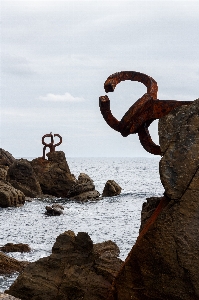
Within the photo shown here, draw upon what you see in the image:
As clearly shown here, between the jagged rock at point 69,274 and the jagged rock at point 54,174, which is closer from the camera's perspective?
the jagged rock at point 69,274

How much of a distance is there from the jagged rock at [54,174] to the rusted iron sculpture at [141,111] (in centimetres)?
2116

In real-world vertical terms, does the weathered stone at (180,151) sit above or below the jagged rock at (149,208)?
above

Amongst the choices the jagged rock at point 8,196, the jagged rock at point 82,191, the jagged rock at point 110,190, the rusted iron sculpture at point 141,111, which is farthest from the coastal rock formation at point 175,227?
the jagged rock at point 110,190

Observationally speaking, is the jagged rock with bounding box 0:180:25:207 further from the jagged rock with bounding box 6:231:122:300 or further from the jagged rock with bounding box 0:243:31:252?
the jagged rock with bounding box 6:231:122:300

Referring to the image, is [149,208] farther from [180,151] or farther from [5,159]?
[5,159]

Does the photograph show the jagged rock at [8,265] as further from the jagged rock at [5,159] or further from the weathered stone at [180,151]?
the jagged rock at [5,159]

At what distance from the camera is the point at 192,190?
157 inches

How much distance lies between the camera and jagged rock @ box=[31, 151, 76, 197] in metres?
25.7

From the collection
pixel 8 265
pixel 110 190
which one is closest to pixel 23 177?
pixel 110 190

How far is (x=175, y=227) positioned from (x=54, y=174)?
21967mm

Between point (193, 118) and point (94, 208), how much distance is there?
18.7 m

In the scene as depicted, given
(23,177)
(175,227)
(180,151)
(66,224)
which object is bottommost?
(66,224)

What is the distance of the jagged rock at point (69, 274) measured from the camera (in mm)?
5070

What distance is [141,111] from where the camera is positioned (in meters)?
4.27
